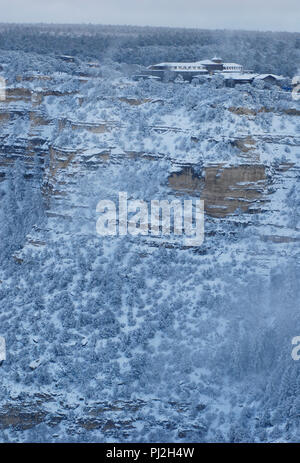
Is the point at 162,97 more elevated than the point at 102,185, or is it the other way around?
the point at 162,97

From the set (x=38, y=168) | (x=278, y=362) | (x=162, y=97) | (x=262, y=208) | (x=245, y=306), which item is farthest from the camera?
(x=38, y=168)

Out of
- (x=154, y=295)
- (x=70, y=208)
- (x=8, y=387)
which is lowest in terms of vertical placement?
(x=8, y=387)

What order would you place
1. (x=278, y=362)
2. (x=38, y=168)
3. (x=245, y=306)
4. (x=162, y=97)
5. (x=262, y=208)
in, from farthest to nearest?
(x=38, y=168) < (x=162, y=97) < (x=262, y=208) < (x=245, y=306) < (x=278, y=362)

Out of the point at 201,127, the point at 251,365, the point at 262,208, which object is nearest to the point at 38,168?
the point at 201,127

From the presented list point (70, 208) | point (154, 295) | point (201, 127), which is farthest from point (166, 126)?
point (154, 295)

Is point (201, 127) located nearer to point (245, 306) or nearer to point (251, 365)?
point (245, 306)

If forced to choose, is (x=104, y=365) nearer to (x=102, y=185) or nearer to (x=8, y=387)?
(x=8, y=387)

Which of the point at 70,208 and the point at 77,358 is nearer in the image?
the point at 77,358
